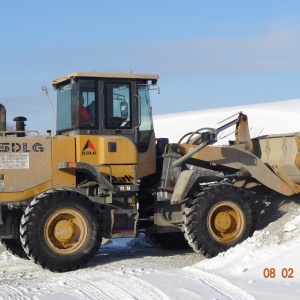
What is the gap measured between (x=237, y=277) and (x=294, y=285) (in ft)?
2.87

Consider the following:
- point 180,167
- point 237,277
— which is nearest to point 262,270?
point 237,277

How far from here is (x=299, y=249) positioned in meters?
10.1

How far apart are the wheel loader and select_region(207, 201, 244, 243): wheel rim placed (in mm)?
16

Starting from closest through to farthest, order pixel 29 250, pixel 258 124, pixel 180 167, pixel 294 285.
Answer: pixel 294 285 < pixel 29 250 < pixel 180 167 < pixel 258 124

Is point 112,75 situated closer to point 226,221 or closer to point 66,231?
point 66,231

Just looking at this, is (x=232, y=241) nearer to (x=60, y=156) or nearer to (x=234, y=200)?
(x=234, y=200)

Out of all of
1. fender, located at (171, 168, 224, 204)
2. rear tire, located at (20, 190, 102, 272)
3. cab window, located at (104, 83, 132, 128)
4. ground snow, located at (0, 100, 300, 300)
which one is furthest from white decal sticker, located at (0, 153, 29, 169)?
fender, located at (171, 168, 224, 204)

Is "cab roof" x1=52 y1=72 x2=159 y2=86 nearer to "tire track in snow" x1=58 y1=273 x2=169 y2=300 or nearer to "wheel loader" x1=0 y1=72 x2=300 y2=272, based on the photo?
"wheel loader" x1=0 y1=72 x2=300 y2=272

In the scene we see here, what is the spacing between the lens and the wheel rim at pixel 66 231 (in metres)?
11.0

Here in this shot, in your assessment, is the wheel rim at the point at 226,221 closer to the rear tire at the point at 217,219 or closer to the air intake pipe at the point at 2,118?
the rear tire at the point at 217,219

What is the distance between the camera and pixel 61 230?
1109cm

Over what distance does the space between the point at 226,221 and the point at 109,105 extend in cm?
262

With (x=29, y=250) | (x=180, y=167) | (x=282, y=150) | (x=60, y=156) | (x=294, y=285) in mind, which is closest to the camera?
(x=294, y=285)
